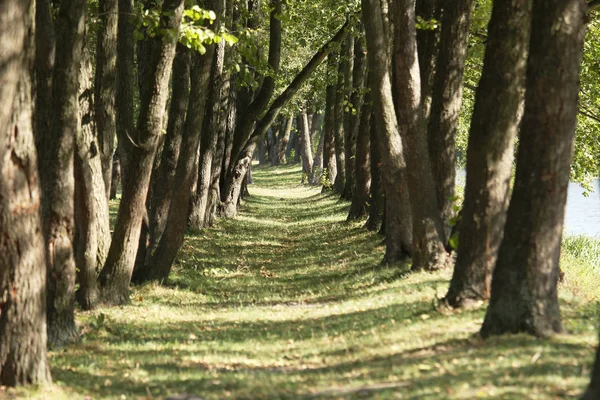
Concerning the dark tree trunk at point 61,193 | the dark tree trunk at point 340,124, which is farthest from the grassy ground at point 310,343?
the dark tree trunk at point 340,124

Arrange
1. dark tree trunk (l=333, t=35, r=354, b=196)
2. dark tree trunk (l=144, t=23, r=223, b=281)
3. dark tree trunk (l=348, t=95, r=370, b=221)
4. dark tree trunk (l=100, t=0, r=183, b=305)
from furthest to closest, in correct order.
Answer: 1. dark tree trunk (l=333, t=35, r=354, b=196)
2. dark tree trunk (l=348, t=95, r=370, b=221)
3. dark tree trunk (l=144, t=23, r=223, b=281)
4. dark tree trunk (l=100, t=0, r=183, b=305)

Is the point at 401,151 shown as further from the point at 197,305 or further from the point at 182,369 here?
the point at 182,369

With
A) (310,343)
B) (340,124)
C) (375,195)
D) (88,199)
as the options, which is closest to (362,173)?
(375,195)

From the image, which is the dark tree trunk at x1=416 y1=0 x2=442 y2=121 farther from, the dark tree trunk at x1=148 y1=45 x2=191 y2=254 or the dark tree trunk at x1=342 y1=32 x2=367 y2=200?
the dark tree trunk at x1=342 y1=32 x2=367 y2=200

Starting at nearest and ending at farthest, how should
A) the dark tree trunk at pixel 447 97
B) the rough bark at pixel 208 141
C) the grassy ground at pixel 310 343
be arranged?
1. the grassy ground at pixel 310 343
2. the dark tree trunk at pixel 447 97
3. the rough bark at pixel 208 141

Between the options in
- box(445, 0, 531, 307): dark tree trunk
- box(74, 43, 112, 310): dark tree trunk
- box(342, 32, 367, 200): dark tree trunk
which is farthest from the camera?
box(342, 32, 367, 200): dark tree trunk

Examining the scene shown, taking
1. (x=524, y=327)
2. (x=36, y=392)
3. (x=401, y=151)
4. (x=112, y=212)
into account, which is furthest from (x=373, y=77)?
(x=112, y=212)

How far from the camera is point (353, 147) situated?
A: 106 ft

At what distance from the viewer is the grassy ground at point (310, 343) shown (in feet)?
24.0

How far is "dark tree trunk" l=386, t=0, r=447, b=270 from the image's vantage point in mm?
14141

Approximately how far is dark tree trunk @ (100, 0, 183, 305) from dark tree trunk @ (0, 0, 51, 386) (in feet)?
16.2

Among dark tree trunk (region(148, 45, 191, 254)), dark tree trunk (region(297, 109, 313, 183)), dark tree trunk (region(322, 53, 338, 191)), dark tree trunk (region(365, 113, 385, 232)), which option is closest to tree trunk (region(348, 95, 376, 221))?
dark tree trunk (region(365, 113, 385, 232))

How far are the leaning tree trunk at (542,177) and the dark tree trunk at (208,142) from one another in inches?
584

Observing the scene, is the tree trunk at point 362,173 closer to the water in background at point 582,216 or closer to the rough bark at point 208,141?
the rough bark at point 208,141
